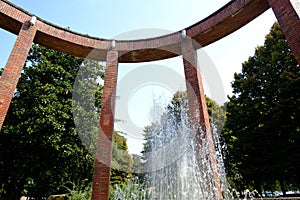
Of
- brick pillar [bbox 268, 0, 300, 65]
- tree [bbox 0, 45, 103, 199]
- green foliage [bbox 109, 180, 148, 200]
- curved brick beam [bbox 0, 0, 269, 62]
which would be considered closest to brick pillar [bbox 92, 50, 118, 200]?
curved brick beam [bbox 0, 0, 269, 62]

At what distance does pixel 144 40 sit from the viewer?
624 cm

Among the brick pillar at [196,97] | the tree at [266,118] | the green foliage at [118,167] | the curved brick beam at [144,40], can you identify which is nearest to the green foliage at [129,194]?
the brick pillar at [196,97]

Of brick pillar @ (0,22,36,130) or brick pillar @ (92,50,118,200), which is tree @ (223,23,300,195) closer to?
brick pillar @ (92,50,118,200)

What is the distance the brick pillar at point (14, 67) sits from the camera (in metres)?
4.71

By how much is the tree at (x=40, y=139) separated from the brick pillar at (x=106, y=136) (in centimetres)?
302

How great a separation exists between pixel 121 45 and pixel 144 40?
709mm

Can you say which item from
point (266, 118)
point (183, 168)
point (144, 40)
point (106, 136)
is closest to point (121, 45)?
point (144, 40)

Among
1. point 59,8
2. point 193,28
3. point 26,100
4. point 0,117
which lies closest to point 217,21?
point 193,28

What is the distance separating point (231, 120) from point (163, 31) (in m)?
6.34

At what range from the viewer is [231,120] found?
10.8m

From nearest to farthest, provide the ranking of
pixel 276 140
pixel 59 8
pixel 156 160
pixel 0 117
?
pixel 0 117 < pixel 59 8 < pixel 276 140 < pixel 156 160

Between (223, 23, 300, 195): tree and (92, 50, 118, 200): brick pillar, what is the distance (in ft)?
21.4

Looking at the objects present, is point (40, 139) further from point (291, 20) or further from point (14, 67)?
point (291, 20)

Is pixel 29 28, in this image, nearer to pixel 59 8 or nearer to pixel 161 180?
pixel 59 8
